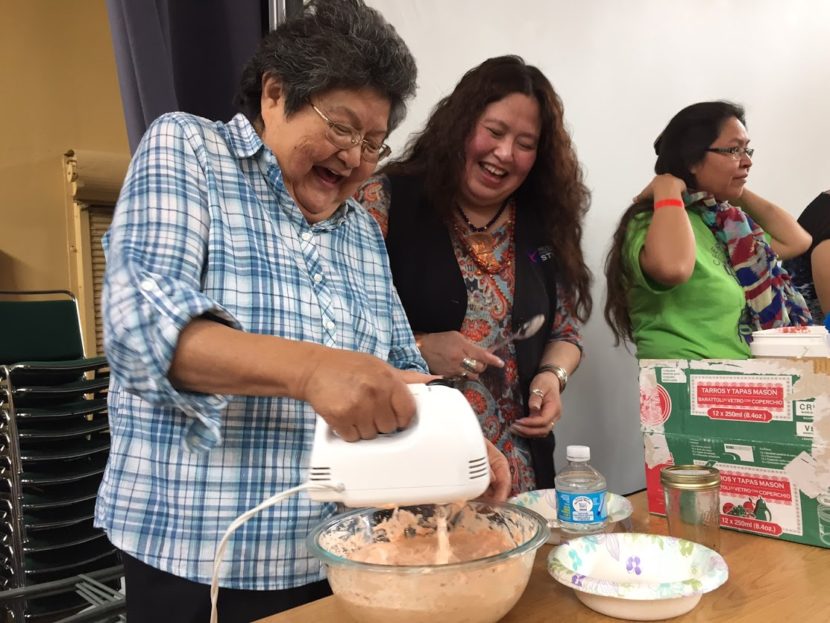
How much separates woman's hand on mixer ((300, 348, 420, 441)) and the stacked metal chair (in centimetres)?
118

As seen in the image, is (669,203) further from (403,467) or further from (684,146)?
(403,467)

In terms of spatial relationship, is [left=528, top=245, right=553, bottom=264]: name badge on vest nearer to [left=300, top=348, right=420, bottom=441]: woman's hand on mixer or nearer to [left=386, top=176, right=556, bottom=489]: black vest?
[left=386, top=176, right=556, bottom=489]: black vest

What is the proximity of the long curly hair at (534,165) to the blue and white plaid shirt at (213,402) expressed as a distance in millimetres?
712

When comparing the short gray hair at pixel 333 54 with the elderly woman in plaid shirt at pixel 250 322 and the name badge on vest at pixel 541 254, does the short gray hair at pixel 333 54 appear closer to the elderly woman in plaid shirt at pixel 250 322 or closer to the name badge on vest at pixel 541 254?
the elderly woman in plaid shirt at pixel 250 322

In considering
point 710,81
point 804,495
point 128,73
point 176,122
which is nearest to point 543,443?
point 804,495

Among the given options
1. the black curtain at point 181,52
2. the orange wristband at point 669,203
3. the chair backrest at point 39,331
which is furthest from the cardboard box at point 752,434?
the chair backrest at point 39,331

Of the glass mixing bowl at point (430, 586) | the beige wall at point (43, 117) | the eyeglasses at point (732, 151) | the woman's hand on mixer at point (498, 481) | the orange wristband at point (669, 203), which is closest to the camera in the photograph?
the glass mixing bowl at point (430, 586)

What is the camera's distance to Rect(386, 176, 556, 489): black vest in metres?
1.59

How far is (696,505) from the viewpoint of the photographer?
100cm

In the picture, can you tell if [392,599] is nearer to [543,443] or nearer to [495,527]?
[495,527]

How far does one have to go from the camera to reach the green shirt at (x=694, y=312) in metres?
1.78

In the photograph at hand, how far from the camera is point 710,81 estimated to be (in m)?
2.91

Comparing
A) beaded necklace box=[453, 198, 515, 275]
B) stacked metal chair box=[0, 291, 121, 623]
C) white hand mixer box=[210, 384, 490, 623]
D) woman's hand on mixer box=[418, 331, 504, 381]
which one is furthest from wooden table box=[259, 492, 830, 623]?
stacked metal chair box=[0, 291, 121, 623]

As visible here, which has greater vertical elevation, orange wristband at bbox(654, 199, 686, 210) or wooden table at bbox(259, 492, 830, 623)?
orange wristband at bbox(654, 199, 686, 210)
